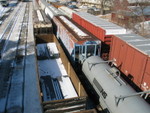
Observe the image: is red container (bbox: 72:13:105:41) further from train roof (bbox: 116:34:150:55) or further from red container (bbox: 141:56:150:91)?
red container (bbox: 141:56:150:91)

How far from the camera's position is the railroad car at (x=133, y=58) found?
9.11m

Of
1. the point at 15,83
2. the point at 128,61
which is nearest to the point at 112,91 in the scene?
the point at 128,61

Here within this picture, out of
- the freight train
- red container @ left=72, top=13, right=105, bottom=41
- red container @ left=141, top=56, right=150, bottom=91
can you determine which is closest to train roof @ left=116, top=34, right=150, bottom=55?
red container @ left=141, top=56, right=150, bottom=91

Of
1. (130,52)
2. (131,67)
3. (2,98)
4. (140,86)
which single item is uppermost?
(130,52)

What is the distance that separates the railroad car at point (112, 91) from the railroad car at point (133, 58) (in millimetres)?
1705

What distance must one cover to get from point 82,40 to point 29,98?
19.6 feet

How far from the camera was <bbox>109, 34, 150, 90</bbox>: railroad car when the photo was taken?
29.9 feet

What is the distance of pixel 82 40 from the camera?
12.6 metres

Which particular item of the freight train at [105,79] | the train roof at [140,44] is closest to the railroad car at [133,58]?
the train roof at [140,44]

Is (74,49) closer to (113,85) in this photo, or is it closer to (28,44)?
(113,85)

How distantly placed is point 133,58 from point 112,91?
3374 millimetres

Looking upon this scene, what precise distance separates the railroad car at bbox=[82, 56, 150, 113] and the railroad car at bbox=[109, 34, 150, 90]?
1.70 m

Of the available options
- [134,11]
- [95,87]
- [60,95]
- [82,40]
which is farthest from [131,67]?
[134,11]

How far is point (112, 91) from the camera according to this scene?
311 inches
